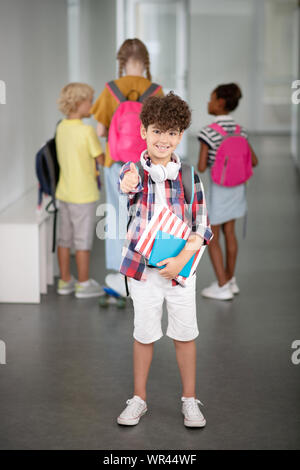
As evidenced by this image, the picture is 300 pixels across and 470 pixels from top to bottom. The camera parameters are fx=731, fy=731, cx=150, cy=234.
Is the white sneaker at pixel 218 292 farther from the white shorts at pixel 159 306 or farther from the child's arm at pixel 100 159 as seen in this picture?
the white shorts at pixel 159 306

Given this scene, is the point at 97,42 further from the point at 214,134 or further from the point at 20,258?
the point at 20,258

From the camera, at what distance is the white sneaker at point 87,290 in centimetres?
479

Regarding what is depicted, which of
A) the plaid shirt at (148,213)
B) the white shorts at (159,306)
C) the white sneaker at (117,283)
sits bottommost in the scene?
the white sneaker at (117,283)

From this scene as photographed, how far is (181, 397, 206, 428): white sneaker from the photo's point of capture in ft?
9.77

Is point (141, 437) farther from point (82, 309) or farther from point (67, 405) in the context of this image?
point (82, 309)

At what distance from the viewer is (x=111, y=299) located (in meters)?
4.63

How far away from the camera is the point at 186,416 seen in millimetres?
3010

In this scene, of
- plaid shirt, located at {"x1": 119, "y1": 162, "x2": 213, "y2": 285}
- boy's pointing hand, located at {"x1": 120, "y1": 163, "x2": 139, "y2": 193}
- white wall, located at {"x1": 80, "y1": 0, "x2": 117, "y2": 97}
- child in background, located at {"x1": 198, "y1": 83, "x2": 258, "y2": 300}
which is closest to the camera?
boy's pointing hand, located at {"x1": 120, "y1": 163, "x2": 139, "y2": 193}

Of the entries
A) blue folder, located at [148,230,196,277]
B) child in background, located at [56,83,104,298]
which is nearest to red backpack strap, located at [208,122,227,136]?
child in background, located at [56,83,104,298]

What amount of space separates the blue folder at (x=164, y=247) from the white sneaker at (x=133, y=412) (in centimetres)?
63

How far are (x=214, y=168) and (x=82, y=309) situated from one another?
119cm

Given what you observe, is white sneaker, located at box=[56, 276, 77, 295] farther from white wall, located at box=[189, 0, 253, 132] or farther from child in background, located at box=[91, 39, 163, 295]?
white wall, located at box=[189, 0, 253, 132]

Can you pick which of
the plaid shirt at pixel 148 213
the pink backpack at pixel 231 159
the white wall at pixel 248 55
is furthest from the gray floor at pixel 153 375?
the white wall at pixel 248 55

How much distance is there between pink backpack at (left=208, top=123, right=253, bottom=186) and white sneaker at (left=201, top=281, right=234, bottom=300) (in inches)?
28.3
